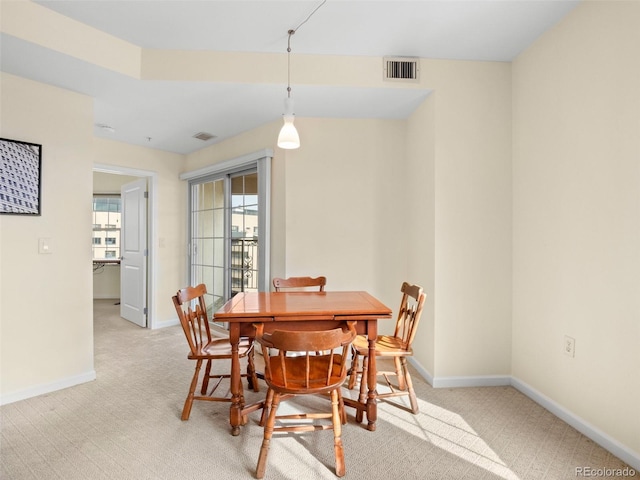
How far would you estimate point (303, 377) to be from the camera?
176 cm

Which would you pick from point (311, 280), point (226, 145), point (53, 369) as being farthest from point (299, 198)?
point (53, 369)

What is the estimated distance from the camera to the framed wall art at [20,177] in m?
2.36

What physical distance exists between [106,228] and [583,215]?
726cm

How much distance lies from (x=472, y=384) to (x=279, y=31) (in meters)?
3.01

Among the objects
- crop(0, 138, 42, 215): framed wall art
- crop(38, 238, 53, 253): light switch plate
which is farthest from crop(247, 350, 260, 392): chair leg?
crop(0, 138, 42, 215): framed wall art

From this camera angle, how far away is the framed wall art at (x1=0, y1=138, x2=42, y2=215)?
92.8 inches

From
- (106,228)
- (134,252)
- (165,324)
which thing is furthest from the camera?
(106,228)

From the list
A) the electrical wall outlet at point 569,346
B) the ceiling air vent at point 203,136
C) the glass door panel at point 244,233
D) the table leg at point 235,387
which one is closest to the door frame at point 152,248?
the ceiling air vent at point 203,136

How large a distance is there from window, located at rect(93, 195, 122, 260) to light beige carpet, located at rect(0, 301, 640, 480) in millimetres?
4599

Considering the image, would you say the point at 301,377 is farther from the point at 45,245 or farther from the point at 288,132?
the point at 45,245

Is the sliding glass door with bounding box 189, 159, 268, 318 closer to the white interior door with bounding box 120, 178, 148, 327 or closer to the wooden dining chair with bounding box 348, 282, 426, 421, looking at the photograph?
the white interior door with bounding box 120, 178, 148, 327

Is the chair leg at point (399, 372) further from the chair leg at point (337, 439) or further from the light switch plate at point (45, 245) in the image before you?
the light switch plate at point (45, 245)

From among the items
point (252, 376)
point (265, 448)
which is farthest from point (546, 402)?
point (252, 376)

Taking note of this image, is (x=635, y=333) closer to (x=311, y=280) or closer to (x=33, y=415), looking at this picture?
(x=311, y=280)
